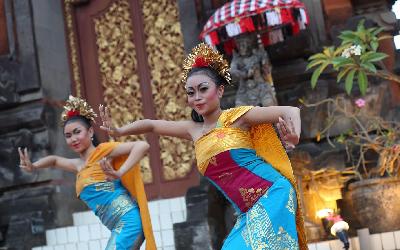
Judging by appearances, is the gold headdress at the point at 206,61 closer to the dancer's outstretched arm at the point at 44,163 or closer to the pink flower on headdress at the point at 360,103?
the dancer's outstretched arm at the point at 44,163

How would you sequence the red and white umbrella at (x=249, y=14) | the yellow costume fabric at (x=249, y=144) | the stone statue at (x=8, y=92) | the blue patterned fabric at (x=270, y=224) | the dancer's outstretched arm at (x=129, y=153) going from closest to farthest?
1. the blue patterned fabric at (x=270, y=224)
2. the yellow costume fabric at (x=249, y=144)
3. the dancer's outstretched arm at (x=129, y=153)
4. the red and white umbrella at (x=249, y=14)
5. the stone statue at (x=8, y=92)

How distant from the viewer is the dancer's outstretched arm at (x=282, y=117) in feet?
11.6

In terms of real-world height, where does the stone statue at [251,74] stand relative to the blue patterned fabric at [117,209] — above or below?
above

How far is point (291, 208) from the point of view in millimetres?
3760

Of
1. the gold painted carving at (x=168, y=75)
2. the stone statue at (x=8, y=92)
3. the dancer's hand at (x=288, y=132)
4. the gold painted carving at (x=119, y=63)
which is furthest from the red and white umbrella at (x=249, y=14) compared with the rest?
the dancer's hand at (x=288, y=132)

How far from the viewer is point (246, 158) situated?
3.84 meters

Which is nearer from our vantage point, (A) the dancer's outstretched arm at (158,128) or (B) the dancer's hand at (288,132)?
(B) the dancer's hand at (288,132)

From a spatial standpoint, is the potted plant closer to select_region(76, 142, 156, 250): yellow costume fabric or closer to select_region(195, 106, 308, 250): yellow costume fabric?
select_region(76, 142, 156, 250): yellow costume fabric

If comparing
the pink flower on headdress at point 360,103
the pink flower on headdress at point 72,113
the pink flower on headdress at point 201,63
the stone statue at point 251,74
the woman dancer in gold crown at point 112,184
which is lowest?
the woman dancer in gold crown at point 112,184

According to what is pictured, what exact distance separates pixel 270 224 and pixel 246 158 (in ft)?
1.29

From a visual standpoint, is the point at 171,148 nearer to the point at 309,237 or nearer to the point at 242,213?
the point at 309,237

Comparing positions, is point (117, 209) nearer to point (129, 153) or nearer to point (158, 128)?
point (129, 153)

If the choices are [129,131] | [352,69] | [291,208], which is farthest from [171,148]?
[291,208]

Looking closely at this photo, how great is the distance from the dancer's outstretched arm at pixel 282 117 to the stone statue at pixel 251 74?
3.62m
